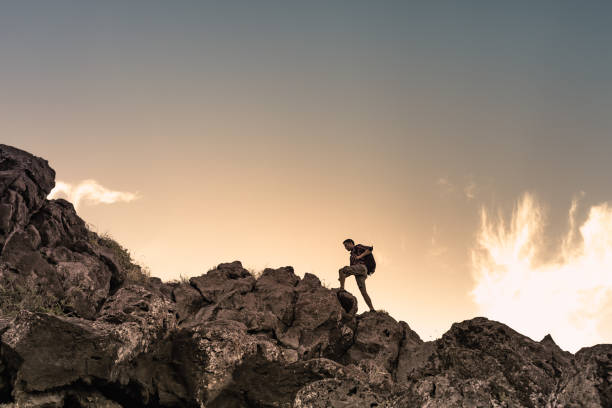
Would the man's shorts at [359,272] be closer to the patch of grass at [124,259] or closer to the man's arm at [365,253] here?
the man's arm at [365,253]

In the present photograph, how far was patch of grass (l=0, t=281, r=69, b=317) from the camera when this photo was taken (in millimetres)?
19548

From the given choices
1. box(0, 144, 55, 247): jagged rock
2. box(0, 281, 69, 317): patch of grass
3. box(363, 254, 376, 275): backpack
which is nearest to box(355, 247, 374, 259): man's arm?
box(363, 254, 376, 275): backpack

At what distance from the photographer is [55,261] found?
23.8 m

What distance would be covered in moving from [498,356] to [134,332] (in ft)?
20.8

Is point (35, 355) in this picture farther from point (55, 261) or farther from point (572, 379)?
point (55, 261)

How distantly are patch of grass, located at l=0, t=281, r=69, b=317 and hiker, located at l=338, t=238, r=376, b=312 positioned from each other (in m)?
13.7

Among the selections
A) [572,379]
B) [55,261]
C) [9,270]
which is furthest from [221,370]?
[55,261]

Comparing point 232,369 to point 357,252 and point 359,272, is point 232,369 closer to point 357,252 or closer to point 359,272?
point 359,272

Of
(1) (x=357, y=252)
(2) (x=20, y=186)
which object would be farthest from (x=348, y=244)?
(2) (x=20, y=186)

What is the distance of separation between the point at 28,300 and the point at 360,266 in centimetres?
1552

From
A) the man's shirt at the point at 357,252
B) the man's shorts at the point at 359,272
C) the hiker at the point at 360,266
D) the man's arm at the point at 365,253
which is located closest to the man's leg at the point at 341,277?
the hiker at the point at 360,266

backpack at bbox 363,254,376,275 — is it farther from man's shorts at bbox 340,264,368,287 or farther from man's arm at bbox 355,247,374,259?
man's shorts at bbox 340,264,368,287

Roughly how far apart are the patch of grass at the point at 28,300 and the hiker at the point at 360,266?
45.0 ft

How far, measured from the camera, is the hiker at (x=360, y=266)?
2488cm
